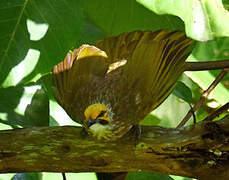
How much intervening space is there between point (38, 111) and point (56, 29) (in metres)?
0.34

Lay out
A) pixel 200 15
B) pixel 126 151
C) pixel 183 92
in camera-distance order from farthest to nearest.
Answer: pixel 183 92
pixel 126 151
pixel 200 15

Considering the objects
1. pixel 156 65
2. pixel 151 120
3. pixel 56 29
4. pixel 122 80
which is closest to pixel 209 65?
pixel 156 65

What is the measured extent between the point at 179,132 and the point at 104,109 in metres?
0.33

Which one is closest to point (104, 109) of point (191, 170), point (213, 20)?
point (191, 170)

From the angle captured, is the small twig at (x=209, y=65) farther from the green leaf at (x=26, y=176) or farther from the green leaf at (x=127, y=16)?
the green leaf at (x=26, y=176)

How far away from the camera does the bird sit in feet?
5.58

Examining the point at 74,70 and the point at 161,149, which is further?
the point at 74,70

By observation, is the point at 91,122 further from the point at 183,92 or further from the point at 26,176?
the point at 183,92

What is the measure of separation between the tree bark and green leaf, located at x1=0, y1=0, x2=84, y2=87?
190mm

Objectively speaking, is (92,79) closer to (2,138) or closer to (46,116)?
(46,116)

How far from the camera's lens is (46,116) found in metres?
1.70

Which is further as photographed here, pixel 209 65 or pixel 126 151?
pixel 209 65

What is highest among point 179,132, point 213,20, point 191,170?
point 213,20

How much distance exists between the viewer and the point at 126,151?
1469 millimetres
